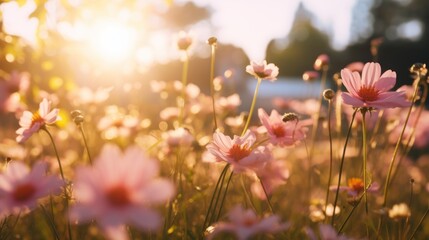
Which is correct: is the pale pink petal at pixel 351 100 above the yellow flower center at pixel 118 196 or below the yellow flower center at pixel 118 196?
above

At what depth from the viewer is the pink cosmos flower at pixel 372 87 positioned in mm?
1194

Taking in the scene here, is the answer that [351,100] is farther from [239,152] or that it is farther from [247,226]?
[247,226]

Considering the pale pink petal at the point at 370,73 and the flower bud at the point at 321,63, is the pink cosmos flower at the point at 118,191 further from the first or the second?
the flower bud at the point at 321,63

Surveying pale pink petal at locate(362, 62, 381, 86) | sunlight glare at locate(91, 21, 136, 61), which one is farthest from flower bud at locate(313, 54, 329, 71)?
sunlight glare at locate(91, 21, 136, 61)

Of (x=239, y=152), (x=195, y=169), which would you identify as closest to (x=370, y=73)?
(x=239, y=152)

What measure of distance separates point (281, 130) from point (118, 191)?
0.77 metres

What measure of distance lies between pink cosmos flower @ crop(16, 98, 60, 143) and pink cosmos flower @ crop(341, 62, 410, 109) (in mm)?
758

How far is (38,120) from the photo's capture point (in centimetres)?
129

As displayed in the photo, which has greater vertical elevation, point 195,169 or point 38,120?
point 38,120

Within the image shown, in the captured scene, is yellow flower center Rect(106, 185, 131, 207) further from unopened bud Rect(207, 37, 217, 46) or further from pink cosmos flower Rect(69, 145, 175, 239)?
unopened bud Rect(207, 37, 217, 46)

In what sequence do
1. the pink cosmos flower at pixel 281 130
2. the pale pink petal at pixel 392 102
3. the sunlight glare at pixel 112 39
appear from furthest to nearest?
the sunlight glare at pixel 112 39
the pink cosmos flower at pixel 281 130
the pale pink petal at pixel 392 102

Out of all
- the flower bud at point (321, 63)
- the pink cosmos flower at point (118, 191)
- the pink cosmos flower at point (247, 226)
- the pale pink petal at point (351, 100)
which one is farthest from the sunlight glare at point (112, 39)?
the pink cosmos flower at point (118, 191)

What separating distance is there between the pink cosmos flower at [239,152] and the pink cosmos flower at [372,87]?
0.28m

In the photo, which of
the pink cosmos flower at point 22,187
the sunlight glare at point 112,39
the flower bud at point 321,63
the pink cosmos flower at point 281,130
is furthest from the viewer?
the sunlight glare at point 112,39
